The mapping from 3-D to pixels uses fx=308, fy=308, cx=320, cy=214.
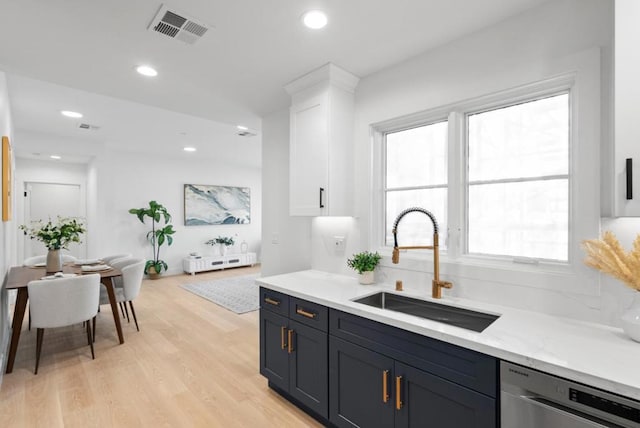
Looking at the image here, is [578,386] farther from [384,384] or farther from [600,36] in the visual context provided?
[600,36]

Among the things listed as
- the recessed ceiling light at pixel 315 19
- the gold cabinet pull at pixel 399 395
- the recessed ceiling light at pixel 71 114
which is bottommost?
the gold cabinet pull at pixel 399 395

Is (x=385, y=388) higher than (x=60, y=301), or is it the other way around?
(x=60, y=301)

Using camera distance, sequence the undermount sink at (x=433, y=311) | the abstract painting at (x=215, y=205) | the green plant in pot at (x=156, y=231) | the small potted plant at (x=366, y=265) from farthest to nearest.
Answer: the abstract painting at (x=215, y=205) < the green plant in pot at (x=156, y=231) < the small potted plant at (x=366, y=265) < the undermount sink at (x=433, y=311)

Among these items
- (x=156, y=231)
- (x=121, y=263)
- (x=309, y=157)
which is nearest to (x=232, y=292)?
(x=121, y=263)

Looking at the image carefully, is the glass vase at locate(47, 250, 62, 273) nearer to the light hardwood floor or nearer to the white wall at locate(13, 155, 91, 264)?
the light hardwood floor

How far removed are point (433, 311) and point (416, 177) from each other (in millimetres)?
1038

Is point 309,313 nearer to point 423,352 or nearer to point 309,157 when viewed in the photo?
point 423,352

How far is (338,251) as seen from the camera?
9.40ft

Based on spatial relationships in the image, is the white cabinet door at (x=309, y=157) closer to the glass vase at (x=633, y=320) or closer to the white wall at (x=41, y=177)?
the glass vase at (x=633, y=320)

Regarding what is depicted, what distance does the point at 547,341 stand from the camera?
1373 mm

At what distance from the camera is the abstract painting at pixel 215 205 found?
770 cm

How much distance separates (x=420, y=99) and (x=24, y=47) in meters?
2.92

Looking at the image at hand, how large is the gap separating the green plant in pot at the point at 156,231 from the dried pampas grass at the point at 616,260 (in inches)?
286

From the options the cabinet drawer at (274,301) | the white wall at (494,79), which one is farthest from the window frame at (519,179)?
the cabinet drawer at (274,301)
